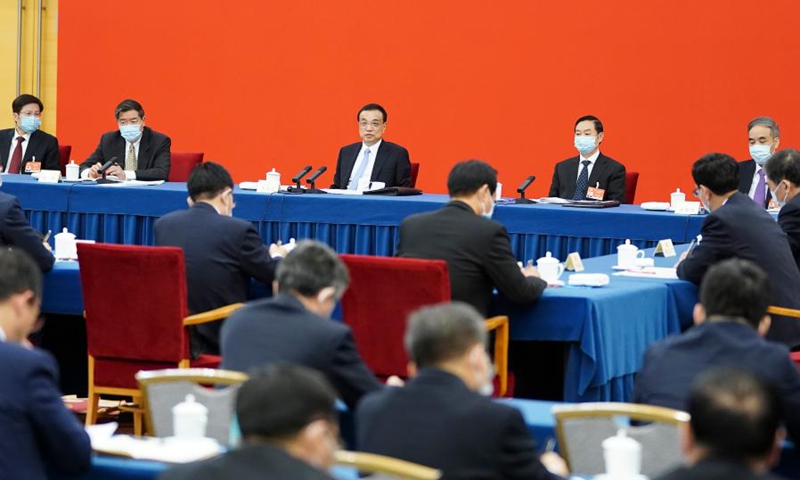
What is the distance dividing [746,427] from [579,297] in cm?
261

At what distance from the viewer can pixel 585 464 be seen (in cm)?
278

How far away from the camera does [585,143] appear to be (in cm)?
753

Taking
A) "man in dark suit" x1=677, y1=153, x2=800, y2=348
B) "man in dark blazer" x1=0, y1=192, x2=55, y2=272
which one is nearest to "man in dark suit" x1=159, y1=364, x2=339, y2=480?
"man in dark suit" x1=677, y1=153, x2=800, y2=348

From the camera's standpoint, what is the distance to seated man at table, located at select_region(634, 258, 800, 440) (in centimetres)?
285

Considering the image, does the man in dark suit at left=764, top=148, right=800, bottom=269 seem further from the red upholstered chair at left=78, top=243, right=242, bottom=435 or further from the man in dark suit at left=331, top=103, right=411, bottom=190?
the man in dark suit at left=331, top=103, right=411, bottom=190

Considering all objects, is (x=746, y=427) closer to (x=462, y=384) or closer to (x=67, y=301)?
(x=462, y=384)

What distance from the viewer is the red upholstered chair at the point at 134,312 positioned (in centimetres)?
448

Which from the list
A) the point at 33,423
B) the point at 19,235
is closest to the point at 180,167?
the point at 19,235

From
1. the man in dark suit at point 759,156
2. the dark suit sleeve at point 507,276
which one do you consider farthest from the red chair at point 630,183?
the dark suit sleeve at point 507,276

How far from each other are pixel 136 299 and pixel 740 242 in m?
2.12

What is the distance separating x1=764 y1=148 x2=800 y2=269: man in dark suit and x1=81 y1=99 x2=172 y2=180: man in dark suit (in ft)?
12.9

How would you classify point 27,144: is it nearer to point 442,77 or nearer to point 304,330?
point 442,77

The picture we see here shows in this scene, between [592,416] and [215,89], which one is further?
[215,89]

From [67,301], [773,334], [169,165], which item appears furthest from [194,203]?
[169,165]
